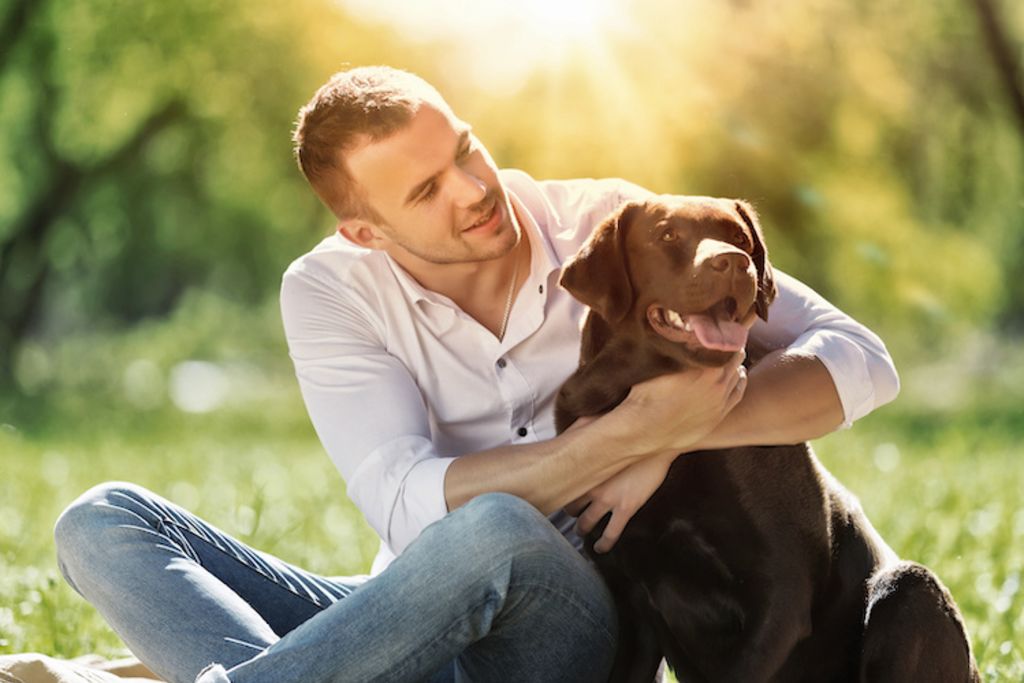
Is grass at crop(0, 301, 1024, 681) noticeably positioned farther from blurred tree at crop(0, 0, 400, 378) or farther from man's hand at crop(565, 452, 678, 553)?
blurred tree at crop(0, 0, 400, 378)

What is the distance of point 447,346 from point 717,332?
0.72 m

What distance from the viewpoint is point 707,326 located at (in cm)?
264

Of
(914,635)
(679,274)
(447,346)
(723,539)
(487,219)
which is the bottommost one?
(914,635)

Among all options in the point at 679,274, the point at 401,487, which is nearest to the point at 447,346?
the point at 401,487

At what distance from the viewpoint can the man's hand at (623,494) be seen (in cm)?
270

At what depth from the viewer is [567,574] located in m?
2.58

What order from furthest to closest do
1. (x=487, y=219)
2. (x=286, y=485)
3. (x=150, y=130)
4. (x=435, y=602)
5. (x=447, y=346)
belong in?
(x=150, y=130), (x=286, y=485), (x=447, y=346), (x=487, y=219), (x=435, y=602)

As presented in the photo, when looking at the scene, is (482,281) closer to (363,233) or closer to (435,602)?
(363,233)

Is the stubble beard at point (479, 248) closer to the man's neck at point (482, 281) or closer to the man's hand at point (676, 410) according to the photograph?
the man's neck at point (482, 281)

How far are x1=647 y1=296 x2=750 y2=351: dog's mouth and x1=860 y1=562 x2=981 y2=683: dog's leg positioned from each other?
1.95 ft

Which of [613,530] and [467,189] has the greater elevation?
[467,189]

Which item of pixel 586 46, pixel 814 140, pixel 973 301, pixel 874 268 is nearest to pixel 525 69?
pixel 586 46

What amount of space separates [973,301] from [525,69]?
5.50m

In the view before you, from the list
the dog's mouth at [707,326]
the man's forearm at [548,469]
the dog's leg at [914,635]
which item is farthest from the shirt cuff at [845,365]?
the man's forearm at [548,469]
